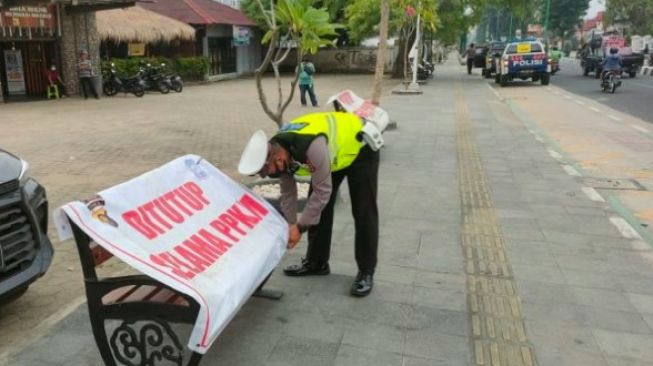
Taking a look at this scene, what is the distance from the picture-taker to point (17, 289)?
124 inches

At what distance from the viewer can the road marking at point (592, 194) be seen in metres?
6.16

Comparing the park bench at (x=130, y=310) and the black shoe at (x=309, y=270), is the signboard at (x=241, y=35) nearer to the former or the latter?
the black shoe at (x=309, y=270)

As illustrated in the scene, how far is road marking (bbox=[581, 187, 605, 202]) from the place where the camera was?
20.2 feet

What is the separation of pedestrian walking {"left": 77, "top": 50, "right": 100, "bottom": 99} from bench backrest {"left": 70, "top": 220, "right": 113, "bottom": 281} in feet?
56.1

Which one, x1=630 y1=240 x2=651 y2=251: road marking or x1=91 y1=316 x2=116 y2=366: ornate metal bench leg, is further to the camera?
x1=630 y1=240 x2=651 y2=251: road marking

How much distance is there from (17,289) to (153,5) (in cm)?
2595

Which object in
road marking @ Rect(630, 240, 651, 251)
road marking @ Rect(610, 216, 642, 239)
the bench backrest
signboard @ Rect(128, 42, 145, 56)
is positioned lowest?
road marking @ Rect(630, 240, 651, 251)

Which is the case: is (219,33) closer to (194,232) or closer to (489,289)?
(489,289)

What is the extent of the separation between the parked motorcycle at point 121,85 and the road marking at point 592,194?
15.9 m

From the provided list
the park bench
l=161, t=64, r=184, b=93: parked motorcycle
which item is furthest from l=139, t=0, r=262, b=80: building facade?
the park bench

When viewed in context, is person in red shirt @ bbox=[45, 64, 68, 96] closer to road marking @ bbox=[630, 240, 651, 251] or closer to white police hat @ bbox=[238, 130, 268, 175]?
white police hat @ bbox=[238, 130, 268, 175]

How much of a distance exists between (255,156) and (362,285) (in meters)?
1.27

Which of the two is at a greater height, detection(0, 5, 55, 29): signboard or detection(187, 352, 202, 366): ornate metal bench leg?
detection(0, 5, 55, 29): signboard

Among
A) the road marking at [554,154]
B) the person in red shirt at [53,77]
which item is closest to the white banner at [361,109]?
the road marking at [554,154]
